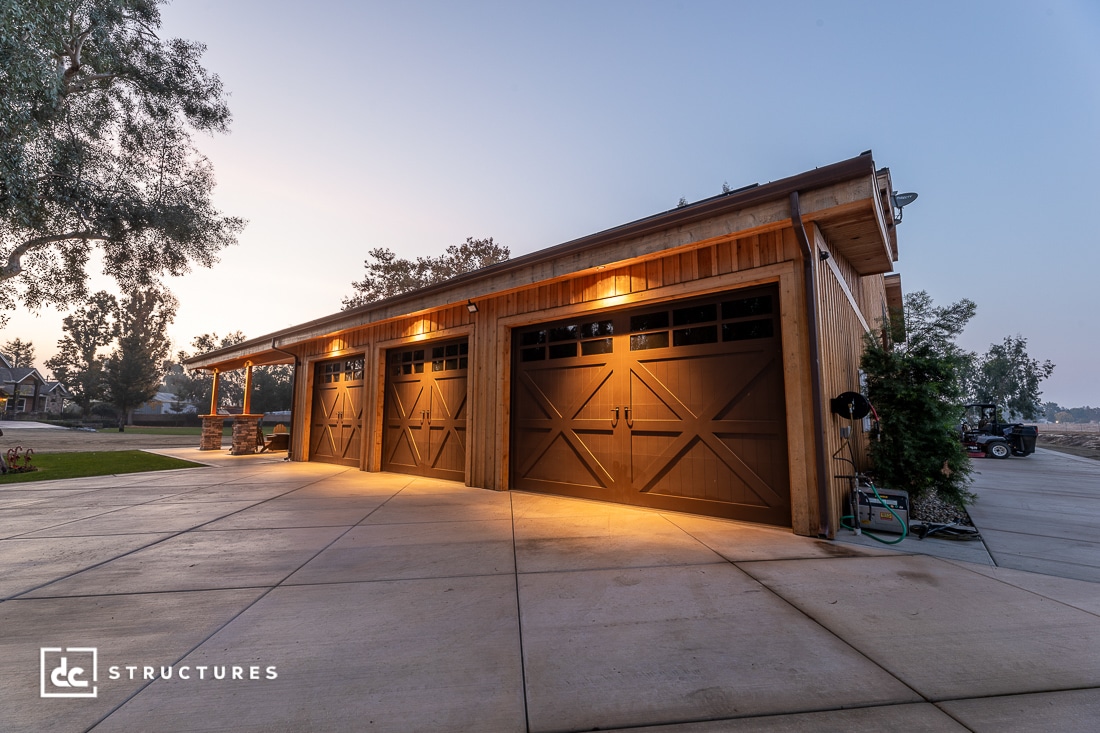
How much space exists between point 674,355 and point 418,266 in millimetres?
21984

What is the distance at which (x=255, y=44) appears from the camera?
991cm

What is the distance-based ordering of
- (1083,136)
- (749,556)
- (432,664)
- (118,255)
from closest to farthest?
1. (432,664)
2. (749,556)
3. (118,255)
4. (1083,136)

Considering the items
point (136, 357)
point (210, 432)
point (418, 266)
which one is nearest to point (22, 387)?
point (136, 357)

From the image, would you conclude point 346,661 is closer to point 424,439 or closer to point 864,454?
point 424,439

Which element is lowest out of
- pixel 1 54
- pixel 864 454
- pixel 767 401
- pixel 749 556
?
pixel 749 556

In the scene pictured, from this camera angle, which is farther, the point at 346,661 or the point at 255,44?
the point at 255,44

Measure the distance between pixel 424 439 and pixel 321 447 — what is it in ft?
15.3

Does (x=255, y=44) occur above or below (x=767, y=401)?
above

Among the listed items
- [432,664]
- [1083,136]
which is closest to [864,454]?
[432,664]

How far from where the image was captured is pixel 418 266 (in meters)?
24.4

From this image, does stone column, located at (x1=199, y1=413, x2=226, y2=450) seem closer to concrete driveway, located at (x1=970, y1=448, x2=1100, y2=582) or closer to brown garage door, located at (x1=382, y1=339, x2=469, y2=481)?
brown garage door, located at (x1=382, y1=339, x2=469, y2=481)

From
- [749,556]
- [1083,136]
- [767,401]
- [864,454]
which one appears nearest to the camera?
[749,556]

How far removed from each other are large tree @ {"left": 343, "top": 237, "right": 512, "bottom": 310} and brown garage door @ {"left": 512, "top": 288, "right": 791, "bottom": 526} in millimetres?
17920

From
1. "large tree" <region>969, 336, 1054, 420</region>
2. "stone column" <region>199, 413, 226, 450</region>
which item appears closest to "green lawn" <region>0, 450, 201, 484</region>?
"stone column" <region>199, 413, 226, 450</region>
